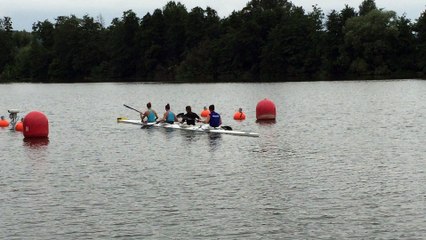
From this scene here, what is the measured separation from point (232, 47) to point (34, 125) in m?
112

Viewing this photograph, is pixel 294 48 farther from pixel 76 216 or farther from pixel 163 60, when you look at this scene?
pixel 76 216

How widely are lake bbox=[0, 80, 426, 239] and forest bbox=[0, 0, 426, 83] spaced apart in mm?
81811

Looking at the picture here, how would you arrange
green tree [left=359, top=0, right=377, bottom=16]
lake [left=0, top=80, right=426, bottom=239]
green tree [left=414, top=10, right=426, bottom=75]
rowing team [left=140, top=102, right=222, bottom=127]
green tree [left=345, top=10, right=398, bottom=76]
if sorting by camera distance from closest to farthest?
lake [left=0, top=80, right=426, bottom=239] < rowing team [left=140, top=102, right=222, bottom=127] < green tree [left=345, top=10, right=398, bottom=76] < green tree [left=414, top=10, right=426, bottom=75] < green tree [left=359, top=0, right=377, bottom=16]

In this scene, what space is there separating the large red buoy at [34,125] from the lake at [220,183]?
35.7 inches

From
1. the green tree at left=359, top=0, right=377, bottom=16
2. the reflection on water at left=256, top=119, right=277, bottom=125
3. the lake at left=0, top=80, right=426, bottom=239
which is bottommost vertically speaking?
the lake at left=0, top=80, right=426, bottom=239

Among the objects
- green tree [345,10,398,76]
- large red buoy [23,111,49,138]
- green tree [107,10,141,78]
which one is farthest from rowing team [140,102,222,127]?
green tree [107,10,141,78]

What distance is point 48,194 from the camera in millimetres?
25359

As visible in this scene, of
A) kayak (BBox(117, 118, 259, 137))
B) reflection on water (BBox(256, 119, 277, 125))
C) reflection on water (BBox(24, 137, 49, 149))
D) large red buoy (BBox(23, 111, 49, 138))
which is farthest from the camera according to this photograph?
reflection on water (BBox(256, 119, 277, 125))

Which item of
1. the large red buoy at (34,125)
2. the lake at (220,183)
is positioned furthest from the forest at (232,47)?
the large red buoy at (34,125)

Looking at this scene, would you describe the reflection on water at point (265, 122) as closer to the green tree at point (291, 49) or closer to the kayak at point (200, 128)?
the kayak at point (200, 128)

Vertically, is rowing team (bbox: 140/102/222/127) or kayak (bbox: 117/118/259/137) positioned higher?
rowing team (bbox: 140/102/222/127)

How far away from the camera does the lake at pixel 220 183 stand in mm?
20438

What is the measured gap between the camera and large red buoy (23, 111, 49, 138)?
4234 centimetres

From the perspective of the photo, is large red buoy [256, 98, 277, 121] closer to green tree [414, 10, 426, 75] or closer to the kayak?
the kayak
